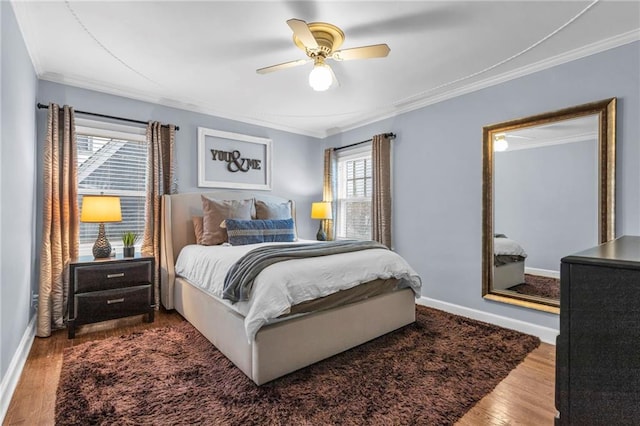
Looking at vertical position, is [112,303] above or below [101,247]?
below

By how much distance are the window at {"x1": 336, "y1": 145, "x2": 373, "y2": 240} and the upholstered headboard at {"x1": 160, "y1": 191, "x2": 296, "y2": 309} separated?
2091 millimetres

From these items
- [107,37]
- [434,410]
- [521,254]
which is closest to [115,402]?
[434,410]

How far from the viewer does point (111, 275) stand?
2811mm

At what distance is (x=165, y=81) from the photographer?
10.2ft

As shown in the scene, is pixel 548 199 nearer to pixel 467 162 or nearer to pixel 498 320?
pixel 467 162

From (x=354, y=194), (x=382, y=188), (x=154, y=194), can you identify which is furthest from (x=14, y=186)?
(x=354, y=194)

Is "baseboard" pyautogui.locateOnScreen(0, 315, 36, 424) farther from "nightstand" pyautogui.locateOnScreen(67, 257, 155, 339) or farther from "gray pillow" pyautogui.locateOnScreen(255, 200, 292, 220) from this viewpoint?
"gray pillow" pyautogui.locateOnScreen(255, 200, 292, 220)

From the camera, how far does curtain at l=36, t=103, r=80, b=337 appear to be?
2.71 m

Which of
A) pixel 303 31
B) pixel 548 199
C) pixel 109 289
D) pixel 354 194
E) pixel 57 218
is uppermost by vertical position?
pixel 303 31

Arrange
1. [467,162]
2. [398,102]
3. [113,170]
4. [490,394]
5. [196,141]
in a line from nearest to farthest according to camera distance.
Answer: [490,394], [467,162], [113,170], [398,102], [196,141]

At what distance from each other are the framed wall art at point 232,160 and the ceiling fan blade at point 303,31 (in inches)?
88.7

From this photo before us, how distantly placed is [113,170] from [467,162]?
378 centimetres

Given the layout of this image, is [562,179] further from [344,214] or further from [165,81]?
[165,81]

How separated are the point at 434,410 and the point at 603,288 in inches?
53.5
